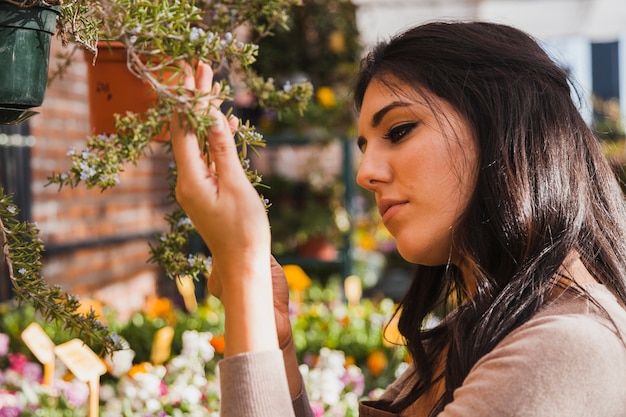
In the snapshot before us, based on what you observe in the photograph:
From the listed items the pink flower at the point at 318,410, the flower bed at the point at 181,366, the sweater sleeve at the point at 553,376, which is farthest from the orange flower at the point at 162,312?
the sweater sleeve at the point at 553,376

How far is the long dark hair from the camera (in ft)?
4.21

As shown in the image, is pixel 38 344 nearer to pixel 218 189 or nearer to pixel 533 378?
pixel 218 189

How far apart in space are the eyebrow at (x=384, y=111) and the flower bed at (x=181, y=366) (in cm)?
65

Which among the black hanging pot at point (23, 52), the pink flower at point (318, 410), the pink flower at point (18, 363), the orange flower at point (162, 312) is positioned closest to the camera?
the black hanging pot at point (23, 52)

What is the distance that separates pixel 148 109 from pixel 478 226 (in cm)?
52

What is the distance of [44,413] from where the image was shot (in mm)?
2145

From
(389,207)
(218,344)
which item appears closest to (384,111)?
(389,207)

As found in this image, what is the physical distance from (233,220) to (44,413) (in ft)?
4.36

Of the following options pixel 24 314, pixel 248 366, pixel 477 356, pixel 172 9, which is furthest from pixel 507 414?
pixel 24 314

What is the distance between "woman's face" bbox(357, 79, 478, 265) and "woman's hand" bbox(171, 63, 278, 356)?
31 centimetres

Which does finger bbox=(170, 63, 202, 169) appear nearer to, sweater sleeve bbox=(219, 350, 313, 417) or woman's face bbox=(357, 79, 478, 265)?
sweater sleeve bbox=(219, 350, 313, 417)

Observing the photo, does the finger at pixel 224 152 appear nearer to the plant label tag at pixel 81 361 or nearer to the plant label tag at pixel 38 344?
the plant label tag at pixel 81 361

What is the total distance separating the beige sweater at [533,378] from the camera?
109 cm

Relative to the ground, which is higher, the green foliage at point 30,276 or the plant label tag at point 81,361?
the green foliage at point 30,276
